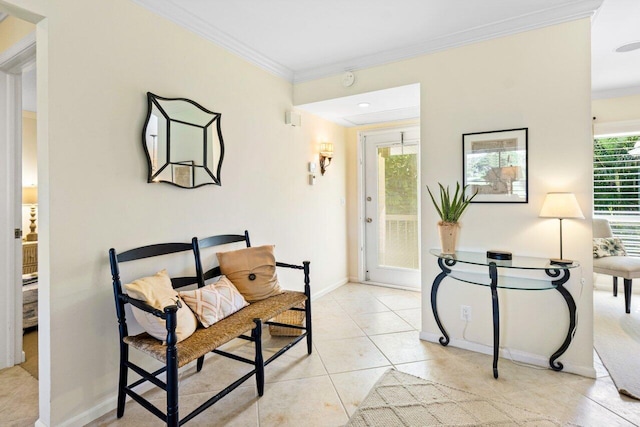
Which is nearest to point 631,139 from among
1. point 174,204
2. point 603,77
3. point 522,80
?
point 603,77

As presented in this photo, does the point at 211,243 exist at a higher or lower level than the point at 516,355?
higher

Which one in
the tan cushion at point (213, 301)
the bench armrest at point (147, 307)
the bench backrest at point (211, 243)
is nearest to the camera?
the bench armrest at point (147, 307)

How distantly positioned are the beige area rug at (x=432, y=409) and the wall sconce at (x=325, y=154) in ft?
8.15

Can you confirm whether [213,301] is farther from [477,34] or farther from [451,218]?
[477,34]

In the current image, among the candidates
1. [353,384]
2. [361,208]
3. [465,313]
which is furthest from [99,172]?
[361,208]

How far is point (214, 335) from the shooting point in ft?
5.78

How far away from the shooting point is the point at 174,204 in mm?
2225

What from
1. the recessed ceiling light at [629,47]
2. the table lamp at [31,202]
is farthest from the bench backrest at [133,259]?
the recessed ceiling light at [629,47]

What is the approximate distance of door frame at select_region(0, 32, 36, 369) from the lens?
89.0 inches

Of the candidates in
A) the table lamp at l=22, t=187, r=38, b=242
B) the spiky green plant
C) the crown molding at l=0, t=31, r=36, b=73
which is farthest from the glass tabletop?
the table lamp at l=22, t=187, r=38, b=242

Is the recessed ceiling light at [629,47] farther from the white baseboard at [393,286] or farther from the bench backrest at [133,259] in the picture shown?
the bench backrest at [133,259]

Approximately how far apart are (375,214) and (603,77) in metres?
2.84

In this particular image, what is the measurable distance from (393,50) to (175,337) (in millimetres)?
2686

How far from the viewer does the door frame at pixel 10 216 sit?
89.0 inches
